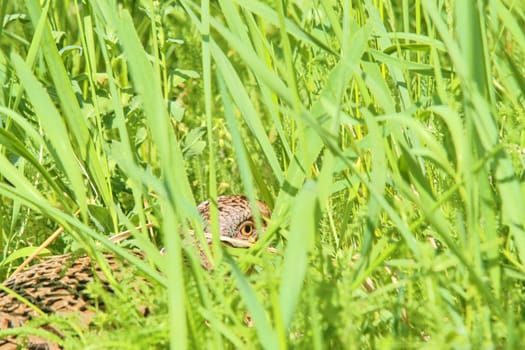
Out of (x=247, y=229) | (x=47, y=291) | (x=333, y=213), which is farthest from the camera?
(x=247, y=229)

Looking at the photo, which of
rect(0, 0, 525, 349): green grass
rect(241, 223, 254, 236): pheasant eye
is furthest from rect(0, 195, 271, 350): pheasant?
rect(241, 223, 254, 236): pheasant eye

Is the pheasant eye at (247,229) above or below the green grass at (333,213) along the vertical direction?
above

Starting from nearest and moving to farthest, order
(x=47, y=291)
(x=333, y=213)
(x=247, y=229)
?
(x=47, y=291) → (x=333, y=213) → (x=247, y=229)

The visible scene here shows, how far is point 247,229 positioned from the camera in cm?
357

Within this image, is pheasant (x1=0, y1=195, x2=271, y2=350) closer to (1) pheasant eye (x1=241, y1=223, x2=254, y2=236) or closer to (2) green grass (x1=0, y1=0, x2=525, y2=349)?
(2) green grass (x1=0, y1=0, x2=525, y2=349)

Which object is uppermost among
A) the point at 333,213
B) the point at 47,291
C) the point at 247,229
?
the point at 247,229

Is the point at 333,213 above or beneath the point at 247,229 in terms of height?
beneath

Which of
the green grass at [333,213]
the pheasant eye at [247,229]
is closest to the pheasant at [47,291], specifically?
the green grass at [333,213]

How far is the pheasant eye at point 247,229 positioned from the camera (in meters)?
3.54

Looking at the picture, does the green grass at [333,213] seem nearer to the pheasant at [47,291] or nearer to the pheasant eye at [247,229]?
the pheasant at [47,291]

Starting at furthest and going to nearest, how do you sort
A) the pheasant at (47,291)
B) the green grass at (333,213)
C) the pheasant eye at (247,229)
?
the pheasant eye at (247,229)
the pheasant at (47,291)
the green grass at (333,213)

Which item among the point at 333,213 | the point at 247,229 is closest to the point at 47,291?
the point at 333,213

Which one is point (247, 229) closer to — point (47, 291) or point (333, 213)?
point (333, 213)

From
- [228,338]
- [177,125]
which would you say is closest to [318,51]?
[177,125]
